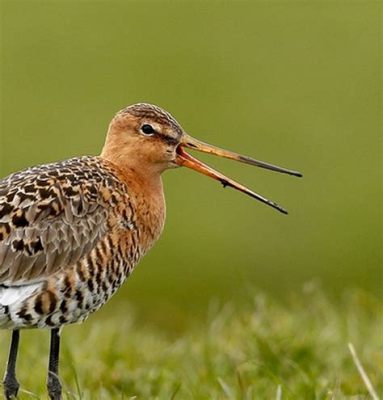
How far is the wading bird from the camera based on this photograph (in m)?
6.01

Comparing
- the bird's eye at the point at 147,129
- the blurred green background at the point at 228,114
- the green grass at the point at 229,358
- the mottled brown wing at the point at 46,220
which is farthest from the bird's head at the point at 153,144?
the blurred green background at the point at 228,114

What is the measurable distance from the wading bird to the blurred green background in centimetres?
392

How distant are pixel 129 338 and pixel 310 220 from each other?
5798 millimetres

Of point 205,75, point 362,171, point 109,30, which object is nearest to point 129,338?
point 362,171

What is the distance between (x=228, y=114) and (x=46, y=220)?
33.5ft

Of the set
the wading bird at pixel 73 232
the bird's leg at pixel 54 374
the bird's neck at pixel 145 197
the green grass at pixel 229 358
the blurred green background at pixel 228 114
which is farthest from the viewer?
the blurred green background at pixel 228 114

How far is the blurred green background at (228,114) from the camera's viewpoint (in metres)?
12.5

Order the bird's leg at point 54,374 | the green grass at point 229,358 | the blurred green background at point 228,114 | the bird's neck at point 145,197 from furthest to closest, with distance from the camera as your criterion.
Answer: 1. the blurred green background at point 228,114
2. the green grass at point 229,358
3. the bird's neck at point 145,197
4. the bird's leg at point 54,374

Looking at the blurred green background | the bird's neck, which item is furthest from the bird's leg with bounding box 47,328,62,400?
the blurred green background

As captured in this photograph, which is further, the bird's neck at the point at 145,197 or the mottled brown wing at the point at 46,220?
the bird's neck at the point at 145,197

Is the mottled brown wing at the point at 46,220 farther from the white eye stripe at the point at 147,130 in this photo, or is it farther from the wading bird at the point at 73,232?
the white eye stripe at the point at 147,130

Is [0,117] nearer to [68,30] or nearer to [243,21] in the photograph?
[68,30]

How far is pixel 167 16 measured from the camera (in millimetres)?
19016

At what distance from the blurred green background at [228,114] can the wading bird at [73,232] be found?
3.92 m
